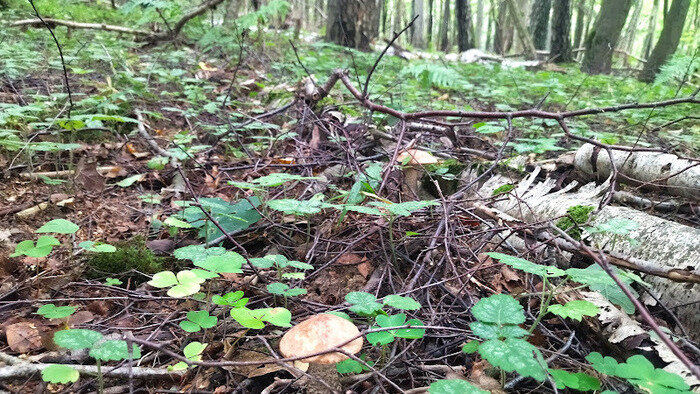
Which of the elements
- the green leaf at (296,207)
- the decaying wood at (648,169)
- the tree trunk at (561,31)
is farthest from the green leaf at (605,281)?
the tree trunk at (561,31)

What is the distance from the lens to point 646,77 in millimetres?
8609

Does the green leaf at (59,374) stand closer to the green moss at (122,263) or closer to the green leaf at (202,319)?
the green leaf at (202,319)

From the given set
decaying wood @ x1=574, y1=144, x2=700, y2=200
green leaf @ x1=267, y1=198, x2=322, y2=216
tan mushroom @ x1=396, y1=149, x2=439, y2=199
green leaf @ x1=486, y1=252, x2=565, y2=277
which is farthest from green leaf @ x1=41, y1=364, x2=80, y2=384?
decaying wood @ x1=574, y1=144, x2=700, y2=200

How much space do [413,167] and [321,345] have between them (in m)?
1.66

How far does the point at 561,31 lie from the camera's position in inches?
447

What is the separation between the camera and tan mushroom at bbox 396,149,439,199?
2709 millimetres

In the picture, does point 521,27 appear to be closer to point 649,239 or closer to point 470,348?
point 649,239

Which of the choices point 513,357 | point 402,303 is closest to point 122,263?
point 402,303

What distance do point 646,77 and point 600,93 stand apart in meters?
3.35

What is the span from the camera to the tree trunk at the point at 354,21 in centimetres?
852

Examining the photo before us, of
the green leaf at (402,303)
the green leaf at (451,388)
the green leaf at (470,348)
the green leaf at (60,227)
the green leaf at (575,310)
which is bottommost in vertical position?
the green leaf at (470,348)

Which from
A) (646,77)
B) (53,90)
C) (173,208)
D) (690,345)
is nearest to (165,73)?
(53,90)

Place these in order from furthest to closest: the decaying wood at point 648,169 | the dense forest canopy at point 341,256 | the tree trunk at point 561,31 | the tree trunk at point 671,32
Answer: the tree trunk at point 561,31 → the tree trunk at point 671,32 → the decaying wood at point 648,169 → the dense forest canopy at point 341,256

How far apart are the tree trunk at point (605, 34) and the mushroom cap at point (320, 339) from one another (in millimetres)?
9363
